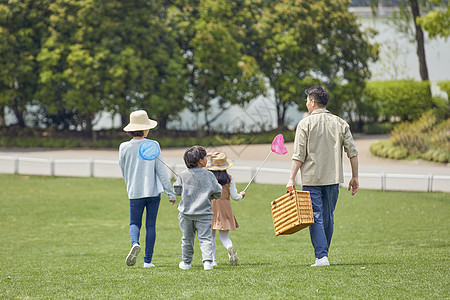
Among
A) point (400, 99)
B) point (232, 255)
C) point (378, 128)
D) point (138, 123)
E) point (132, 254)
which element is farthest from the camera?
point (400, 99)

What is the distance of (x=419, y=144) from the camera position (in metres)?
23.6

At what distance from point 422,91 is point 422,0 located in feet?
18.3

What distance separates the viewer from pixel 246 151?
90.6 ft

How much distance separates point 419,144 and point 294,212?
18.0m

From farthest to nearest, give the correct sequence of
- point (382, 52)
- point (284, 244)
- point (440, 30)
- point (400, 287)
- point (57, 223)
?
point (382, 52)
point (440, 30)
point (57, 223)
point (284, 244)
point (400, 287)

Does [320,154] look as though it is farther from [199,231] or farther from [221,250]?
[221,250]

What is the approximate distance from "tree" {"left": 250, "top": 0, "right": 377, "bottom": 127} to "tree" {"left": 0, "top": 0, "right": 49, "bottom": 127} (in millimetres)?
9848

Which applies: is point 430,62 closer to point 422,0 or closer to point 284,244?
point 422,0

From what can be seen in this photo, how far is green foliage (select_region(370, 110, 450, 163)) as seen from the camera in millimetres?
22594

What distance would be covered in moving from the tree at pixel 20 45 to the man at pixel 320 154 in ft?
77.9

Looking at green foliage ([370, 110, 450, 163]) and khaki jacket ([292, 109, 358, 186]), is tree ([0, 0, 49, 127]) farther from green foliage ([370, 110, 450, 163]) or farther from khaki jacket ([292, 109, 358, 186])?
khaki jacket ([292, 109, 358, 186])

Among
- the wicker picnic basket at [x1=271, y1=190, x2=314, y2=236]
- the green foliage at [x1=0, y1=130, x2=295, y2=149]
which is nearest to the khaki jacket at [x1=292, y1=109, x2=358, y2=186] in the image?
the wicker picnic basket at [x1=271, y1=190, x2=314, y2=236]

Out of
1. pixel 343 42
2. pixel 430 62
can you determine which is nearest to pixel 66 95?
pixel 343 42

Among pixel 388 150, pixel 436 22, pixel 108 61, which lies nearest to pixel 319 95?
pixel 388 150
